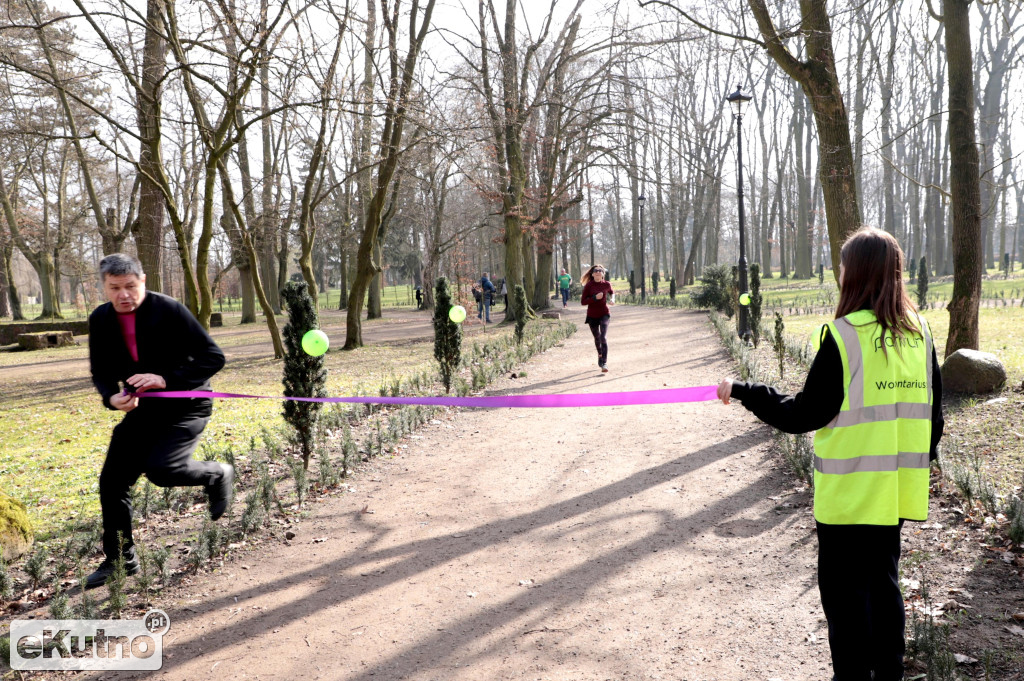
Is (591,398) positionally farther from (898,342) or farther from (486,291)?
(486,291)

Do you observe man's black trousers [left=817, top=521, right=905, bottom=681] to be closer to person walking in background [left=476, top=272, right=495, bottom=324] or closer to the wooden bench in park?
person walking in background [left=476, top=272, right=495, bottom=324]

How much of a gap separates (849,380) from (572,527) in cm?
292

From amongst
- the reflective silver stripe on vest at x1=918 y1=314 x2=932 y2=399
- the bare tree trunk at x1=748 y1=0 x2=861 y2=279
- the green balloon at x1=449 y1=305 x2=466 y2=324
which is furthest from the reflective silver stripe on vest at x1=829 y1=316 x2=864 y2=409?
the green balloon at x1=449 y1=305 x2=466 y2=324

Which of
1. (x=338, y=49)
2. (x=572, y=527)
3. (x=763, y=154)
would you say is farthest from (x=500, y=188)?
(x=763, y=154)

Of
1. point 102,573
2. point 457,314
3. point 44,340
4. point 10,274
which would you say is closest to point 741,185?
point 457,314

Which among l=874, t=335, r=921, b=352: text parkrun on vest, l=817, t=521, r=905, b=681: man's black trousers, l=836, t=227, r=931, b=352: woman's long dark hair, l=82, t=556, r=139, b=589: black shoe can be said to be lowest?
l=82, t=556, r=139, b=589: black shoe

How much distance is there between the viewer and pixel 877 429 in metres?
2.50

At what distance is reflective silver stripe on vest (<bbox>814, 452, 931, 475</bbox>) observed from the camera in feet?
8.21

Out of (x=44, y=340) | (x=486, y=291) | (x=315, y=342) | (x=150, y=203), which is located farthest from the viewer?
(x=486, y=291)

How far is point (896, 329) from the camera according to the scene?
251 centimetres

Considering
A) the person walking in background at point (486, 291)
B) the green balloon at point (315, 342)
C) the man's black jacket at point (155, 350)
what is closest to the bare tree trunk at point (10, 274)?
the person walking in background at point (486, 291)

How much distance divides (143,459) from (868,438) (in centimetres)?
370

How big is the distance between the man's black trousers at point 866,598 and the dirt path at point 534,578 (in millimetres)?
571

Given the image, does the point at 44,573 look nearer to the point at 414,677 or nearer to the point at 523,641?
the point at 414,677
